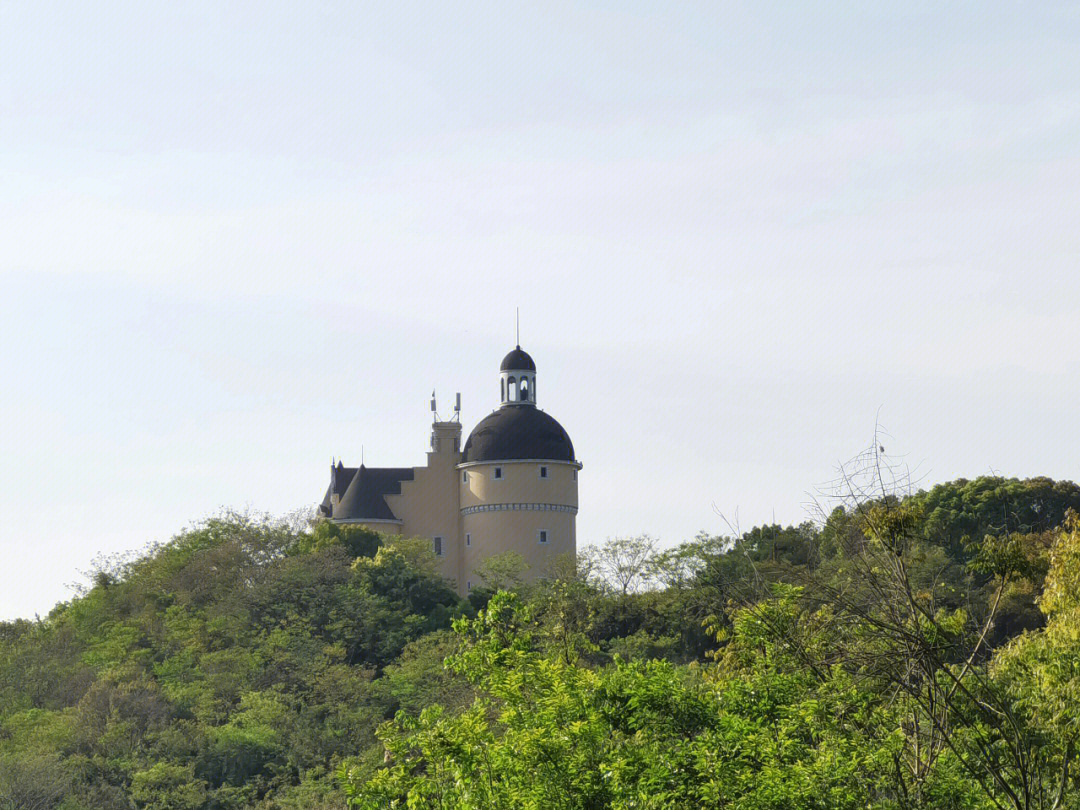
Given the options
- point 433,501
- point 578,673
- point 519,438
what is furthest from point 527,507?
point 578,673

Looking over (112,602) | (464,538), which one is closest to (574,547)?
(464,538)

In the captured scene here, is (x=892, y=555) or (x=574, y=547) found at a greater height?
(x=574, y=547)

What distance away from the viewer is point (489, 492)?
196ft

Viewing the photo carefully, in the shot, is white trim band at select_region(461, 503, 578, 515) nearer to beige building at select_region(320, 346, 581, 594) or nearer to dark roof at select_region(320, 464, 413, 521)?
beige building at select_region(320, 346, 581, 594)

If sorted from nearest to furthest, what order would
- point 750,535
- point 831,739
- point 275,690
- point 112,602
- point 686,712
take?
point 831,739, point 686,712, point 275,690, point 112,602, point 750,535

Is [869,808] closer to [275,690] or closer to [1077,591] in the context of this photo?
[1077,591]

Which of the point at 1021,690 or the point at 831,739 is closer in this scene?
the point at 831,739

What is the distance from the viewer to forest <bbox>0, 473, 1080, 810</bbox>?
45.1 feet

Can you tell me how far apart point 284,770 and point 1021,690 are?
80.7 feet

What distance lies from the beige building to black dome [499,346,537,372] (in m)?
0.04

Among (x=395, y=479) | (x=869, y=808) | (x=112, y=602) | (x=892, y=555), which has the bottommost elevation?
(x=869, y=808)

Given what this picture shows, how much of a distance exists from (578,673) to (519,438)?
139 ft

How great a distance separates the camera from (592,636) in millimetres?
48000

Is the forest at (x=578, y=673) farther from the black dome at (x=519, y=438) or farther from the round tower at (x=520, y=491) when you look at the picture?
the black dome at (x=519, y=438)
